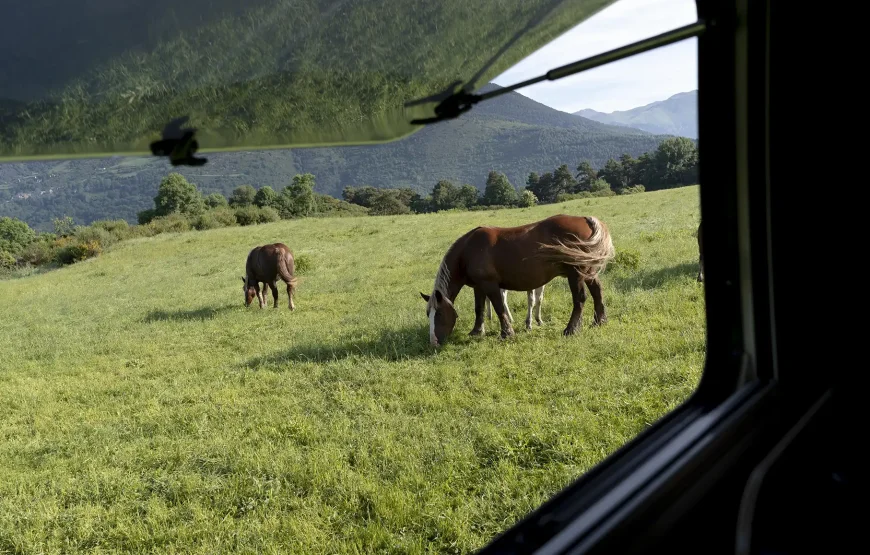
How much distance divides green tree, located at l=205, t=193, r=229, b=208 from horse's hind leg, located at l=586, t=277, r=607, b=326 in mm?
30532

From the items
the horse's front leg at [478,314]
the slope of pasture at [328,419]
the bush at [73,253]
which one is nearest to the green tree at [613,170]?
the slope of pasture at [328,419]

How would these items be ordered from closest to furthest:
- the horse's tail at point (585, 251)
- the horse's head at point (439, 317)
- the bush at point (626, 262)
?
the horse's tail at point (585, 251) → the horse's head at point (439, 317) → the bush at point (626, 262)

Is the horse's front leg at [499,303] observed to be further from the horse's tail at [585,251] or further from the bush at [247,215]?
the bush at [247,215]

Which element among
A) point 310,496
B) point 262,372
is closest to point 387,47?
point 310,496

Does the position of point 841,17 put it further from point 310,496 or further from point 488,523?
point 310,496

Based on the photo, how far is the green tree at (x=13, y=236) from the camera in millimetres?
20867

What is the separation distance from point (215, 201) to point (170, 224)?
6.56 meters

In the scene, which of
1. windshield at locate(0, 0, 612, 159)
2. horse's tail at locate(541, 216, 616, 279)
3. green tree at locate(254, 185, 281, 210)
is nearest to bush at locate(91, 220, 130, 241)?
green tree at locate(254, 185, 281, 210)

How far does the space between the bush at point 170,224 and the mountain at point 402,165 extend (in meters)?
13.8

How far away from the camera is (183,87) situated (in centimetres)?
91

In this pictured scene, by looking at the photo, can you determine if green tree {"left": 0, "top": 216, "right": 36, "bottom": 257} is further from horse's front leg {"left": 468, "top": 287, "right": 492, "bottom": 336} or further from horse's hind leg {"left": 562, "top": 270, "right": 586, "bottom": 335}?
horse's hind leg {"left": 562, "top": 270, "right": 586, "bottom": 335}

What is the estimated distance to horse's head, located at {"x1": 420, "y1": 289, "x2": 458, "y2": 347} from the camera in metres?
5.33

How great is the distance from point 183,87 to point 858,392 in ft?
5.76

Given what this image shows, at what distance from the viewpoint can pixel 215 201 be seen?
33.1 m
